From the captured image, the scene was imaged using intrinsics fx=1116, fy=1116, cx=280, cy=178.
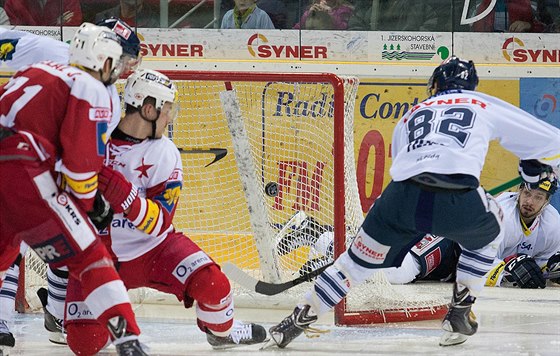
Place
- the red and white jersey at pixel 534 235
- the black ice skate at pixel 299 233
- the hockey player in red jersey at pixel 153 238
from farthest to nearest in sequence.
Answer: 1. the red and white jersey at pixel 534 235
2. the black ice skate at pixel 299 233
3. the hockey player in red jersey at pixel 153 238

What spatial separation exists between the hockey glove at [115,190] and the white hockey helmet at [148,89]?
0.32m

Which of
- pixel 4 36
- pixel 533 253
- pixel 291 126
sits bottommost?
pixel 533 253

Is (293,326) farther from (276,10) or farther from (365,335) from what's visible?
(276,10)

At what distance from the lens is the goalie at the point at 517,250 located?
5.56 meters

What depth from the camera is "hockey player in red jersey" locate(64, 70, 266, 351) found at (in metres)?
3.64

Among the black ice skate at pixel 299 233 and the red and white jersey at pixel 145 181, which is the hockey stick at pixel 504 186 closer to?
the black ice skate at pixel 299 233

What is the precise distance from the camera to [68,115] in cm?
312

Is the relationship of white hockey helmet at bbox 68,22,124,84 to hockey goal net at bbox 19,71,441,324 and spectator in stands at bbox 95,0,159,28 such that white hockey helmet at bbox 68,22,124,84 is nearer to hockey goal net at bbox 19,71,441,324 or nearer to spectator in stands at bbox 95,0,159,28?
hockey goal net at bbox 19,71,441,324

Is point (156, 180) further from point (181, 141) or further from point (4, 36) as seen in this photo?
point (181, 141)

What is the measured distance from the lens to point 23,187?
3.11 metres

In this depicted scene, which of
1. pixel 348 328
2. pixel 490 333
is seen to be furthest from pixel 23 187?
pixel 490 333

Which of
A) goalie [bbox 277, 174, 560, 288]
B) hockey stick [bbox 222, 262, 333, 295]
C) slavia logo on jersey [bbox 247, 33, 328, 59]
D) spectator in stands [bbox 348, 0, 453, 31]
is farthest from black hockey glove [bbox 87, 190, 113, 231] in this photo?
spectator in stands [bbox 348, 0, 453, 31]

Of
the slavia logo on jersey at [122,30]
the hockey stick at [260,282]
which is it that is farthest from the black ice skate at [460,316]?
the slavia logo on jersey at [122,30]

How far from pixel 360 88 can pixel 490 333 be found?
8.20 feet
